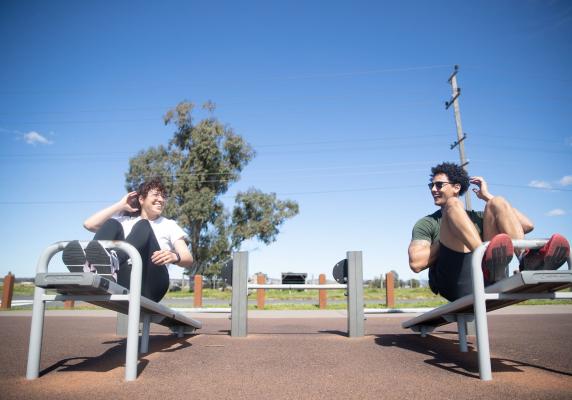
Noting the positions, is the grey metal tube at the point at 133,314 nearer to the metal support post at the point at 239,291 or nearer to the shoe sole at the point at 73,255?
the shoe sole at the point at 73,255

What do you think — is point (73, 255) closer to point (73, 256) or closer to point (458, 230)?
point (73, 256)

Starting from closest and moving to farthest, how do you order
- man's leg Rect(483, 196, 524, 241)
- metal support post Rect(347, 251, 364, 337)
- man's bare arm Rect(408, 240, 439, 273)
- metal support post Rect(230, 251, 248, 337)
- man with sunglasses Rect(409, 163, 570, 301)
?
man with sunglasses Rect(409, 163, 570, 301) < man's leg Rect(483, 196, 524, 241) < man's bare arm Rect(408, 240, 439, 273) < metal support post Rect(347, 251, 364, 337) < metal support post Rect(230, 251, 248, 337)

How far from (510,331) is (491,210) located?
2.74 metres

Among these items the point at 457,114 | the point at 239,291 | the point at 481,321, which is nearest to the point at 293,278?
the point at 239,291

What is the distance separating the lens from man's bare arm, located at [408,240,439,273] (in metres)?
3.28

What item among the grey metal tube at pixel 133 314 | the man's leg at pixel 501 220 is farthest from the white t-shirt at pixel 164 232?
the man's leg at pixel 501 220

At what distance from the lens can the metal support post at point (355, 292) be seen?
4.38 meters

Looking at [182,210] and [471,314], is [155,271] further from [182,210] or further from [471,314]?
[182,210]

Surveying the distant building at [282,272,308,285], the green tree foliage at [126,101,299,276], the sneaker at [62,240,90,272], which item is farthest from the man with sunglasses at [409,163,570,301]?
the green tree foliage at [126,101,299,276]

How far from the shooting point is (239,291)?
471 cm

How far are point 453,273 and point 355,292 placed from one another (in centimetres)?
165

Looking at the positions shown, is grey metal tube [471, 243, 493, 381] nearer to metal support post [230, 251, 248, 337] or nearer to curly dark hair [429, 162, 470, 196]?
curly dark hair [429, 162, 470, 196]

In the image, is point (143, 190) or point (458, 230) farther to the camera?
point (143, 190)

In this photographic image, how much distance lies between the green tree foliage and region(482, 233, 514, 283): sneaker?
2319 cm
